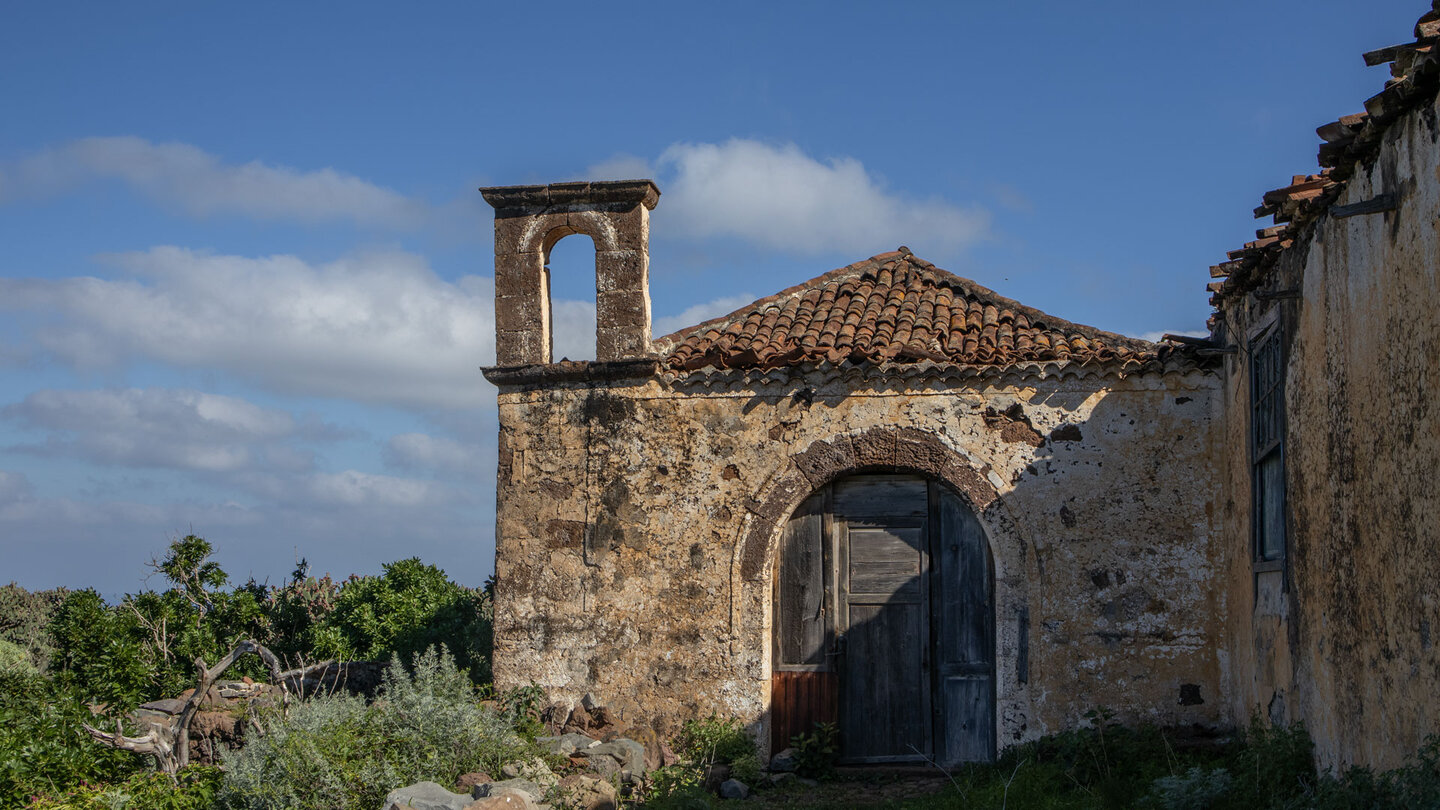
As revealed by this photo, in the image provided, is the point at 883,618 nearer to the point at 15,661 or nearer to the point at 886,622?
the point at 886,622

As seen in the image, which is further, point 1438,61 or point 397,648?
point 397,648

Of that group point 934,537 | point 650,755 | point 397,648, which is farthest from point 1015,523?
point 397,648

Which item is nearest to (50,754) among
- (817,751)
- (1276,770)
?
(817,751)

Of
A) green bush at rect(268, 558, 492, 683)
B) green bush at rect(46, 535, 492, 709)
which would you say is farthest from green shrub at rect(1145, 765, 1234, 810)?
green bush at rect(268, 558, 492, 683)

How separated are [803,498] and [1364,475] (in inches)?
175

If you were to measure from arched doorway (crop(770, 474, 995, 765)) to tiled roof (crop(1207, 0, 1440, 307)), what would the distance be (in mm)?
3090

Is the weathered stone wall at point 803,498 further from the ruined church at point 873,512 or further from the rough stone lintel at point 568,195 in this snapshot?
the rough stone lintel at point 568,195

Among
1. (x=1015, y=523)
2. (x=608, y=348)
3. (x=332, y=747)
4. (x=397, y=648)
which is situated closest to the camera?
(x=332, y=747)

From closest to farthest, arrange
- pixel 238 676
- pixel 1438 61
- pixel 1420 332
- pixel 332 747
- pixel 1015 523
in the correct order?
1. pixel 1438 61
2. pixel 1420 332
3. pixel 332 747
4. pixel 1015 523
5. pixel 238 676

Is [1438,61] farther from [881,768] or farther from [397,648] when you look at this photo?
[397,648]

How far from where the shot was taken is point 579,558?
976cm

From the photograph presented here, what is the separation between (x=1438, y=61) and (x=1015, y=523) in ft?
16.7

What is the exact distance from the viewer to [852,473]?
31.8 feet

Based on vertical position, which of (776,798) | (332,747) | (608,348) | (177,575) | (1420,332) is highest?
(608,348)
